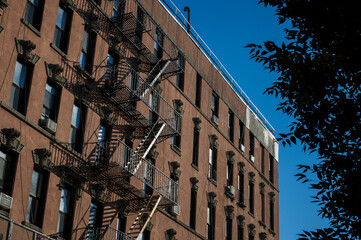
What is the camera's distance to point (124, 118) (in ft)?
93.5

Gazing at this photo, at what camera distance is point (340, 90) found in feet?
45.3

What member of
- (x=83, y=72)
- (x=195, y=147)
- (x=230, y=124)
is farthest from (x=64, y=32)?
(x=230, y=124)

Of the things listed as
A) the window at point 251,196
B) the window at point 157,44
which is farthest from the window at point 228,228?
the window at point 157,44

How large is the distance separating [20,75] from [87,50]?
4.98 m

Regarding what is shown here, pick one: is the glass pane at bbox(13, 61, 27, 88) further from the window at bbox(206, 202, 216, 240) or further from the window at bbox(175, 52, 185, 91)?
the window at bbox(206, 202, 216, 240)

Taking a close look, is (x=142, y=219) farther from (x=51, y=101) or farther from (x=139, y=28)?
(x=139, y=28)

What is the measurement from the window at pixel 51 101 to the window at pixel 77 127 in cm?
120

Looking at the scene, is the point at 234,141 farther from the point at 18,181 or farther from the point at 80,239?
the point at 18,181

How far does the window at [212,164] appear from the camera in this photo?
120 ft

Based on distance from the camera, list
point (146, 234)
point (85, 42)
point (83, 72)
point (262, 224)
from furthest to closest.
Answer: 1. point (262, 224)
2. point (146, 234)
3. point (85, 42)
4. point (83, 72)

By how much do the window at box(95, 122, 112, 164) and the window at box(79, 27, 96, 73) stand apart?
258 centimetres

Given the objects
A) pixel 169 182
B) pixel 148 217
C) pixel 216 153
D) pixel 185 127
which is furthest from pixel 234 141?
pixel 148 217

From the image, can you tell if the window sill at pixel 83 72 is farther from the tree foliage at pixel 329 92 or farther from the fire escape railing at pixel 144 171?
the tree foliage at pixel 329 92

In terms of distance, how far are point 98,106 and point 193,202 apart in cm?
994
